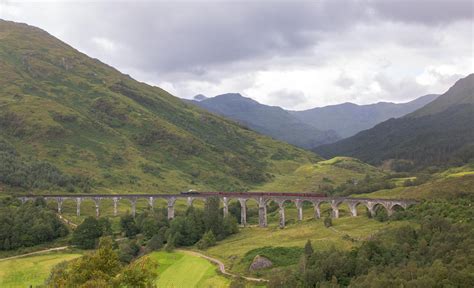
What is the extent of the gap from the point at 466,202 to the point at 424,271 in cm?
4544

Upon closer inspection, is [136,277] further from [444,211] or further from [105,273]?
[444,211]

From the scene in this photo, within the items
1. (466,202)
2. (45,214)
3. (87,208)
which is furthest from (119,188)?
(466,202)

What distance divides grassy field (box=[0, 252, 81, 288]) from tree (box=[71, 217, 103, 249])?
22.5 feet

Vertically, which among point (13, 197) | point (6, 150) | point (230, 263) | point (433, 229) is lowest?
point (230, 263)

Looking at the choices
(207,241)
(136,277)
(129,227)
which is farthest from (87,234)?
(136,277)

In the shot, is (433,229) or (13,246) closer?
(433,229)

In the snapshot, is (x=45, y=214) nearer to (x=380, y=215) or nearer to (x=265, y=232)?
(x=265, y=232)

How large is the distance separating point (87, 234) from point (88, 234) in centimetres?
23

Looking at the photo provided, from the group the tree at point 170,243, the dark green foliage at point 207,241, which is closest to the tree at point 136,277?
the tree at point 170,243

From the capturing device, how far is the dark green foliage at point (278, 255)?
262 ft

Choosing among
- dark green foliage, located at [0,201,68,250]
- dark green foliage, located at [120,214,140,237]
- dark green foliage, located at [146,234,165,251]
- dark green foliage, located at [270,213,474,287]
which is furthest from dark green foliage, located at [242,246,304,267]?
dark green foliage, located at [0,201,68,250]

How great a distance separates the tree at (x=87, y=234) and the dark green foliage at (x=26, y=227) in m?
8.09

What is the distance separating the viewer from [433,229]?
70.9 m

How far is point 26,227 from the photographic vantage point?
109125 mm
